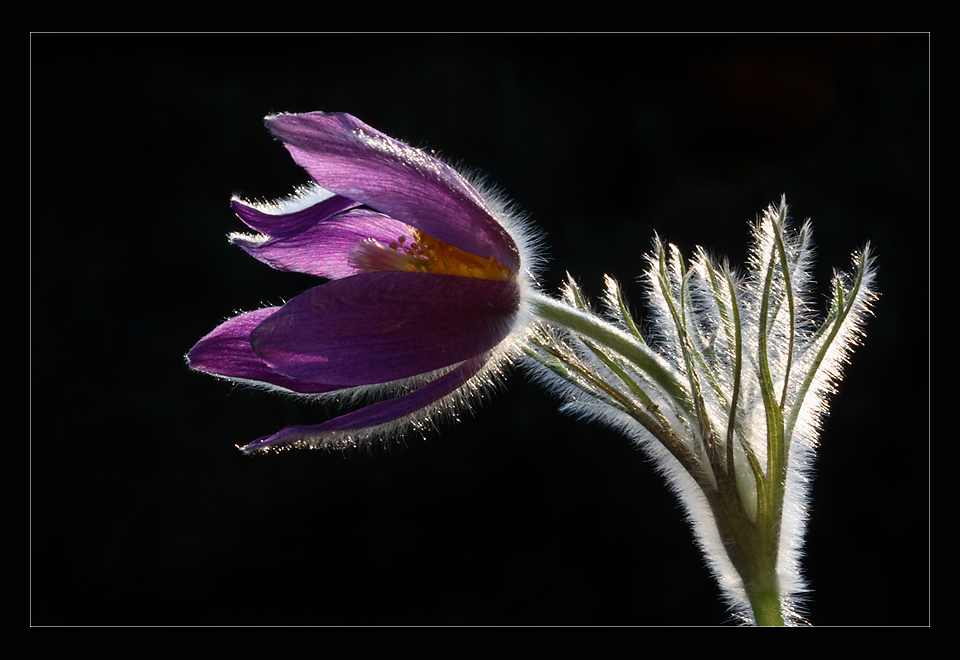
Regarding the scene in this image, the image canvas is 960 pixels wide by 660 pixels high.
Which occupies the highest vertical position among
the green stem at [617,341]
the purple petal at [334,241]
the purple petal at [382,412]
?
the purple petal at [334,241]

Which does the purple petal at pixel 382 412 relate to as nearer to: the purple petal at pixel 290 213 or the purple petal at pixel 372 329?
the purple petal at pixel 372 329

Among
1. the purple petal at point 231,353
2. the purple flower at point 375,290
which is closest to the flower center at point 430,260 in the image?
the purple flower at point 375,290

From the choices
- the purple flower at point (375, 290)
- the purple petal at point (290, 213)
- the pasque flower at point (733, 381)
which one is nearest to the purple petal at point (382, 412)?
the purple flower at point (375, 290)

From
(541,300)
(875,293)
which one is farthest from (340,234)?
(875,293)

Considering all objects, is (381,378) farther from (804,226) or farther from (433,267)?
(804,226)

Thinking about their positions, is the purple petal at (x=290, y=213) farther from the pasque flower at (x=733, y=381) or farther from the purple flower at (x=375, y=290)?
the pasque flower at (x=733, y=381)

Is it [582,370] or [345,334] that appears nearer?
[345,334]

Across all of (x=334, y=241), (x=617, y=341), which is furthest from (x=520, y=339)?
(x=334, y=241)

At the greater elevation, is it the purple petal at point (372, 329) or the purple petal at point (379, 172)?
the purple petal at point (379, 172)

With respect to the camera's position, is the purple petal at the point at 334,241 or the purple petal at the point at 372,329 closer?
the purple petal at the point at 372,329
